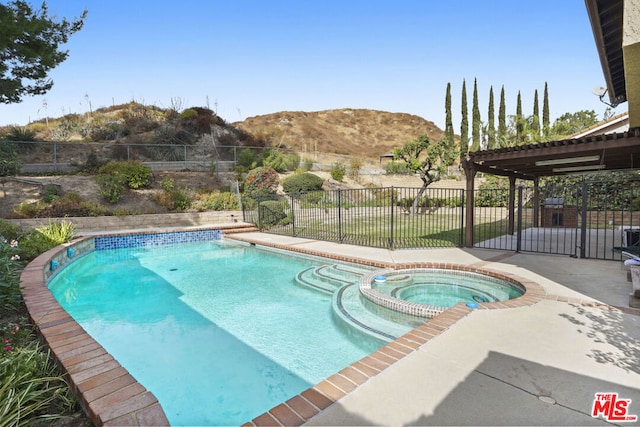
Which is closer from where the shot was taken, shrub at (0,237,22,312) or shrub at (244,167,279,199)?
shrub at (0,237,22,312)

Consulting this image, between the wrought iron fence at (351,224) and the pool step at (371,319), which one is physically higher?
the wrought iron fence at (351,224)

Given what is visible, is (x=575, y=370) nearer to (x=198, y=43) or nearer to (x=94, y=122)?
(x=198, y=43)

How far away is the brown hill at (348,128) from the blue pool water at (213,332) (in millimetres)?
Answer: 39821

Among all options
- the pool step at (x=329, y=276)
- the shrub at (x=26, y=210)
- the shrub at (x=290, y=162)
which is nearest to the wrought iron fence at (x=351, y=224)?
the pool step at (x=329, y=276)

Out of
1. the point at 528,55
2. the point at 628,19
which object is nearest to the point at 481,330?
the point at 628,19

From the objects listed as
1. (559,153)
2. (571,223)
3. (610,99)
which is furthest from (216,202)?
(571,223)

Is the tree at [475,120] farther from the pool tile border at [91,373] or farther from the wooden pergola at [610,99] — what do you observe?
the pool tile border at [91,373]

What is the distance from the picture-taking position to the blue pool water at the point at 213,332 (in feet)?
10.1

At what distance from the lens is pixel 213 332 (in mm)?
4398

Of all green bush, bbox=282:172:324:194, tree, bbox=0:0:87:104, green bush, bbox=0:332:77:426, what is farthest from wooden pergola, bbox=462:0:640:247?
tree, bbox=0:0:87:104

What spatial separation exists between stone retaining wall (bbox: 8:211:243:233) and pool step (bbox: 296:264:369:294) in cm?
872

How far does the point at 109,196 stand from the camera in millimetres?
14172

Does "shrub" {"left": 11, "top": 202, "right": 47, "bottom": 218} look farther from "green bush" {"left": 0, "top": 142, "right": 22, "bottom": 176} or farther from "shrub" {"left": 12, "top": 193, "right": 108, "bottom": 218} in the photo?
"green bush" {"left": 0, "top": 142, "right": 22, "bottom": 176}

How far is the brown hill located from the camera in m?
52.1
